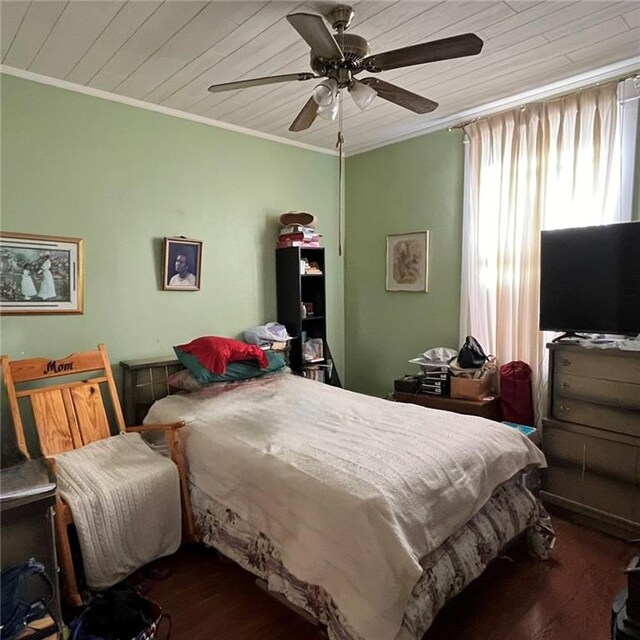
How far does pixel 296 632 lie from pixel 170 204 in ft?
9.10

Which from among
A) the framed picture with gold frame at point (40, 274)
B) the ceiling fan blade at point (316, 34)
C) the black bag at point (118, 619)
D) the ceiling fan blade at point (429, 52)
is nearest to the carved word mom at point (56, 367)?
the framed picture with gold frame at point (40, 274)

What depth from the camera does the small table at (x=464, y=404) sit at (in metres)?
3.13

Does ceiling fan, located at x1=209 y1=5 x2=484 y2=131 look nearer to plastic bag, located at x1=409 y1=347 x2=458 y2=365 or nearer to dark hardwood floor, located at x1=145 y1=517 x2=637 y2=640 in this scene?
→ plastic bag, located at x1=409 y1=347 x2=458 y2=365

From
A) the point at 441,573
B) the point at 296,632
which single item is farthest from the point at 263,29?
the point at 296,632

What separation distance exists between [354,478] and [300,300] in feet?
7.14

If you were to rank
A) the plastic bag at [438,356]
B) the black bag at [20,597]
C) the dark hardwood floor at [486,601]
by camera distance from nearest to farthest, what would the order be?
1. the black bag at [20,597]
2. the dark hardwood floor at [486,601]
3. the plastic bag at [438,356]

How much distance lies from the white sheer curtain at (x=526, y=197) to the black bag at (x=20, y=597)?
117 inches

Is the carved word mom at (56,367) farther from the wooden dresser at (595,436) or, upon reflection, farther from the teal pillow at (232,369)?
the wooden dresser at (595,436)

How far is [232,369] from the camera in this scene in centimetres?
312

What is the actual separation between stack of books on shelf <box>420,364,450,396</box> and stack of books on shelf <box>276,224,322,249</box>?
1.45 meters

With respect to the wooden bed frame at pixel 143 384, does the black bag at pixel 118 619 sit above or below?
below

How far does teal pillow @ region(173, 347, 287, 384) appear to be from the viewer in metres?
2.98

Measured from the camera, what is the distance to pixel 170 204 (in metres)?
3.32

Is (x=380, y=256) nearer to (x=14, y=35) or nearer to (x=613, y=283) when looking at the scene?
(x=613, y=283)
